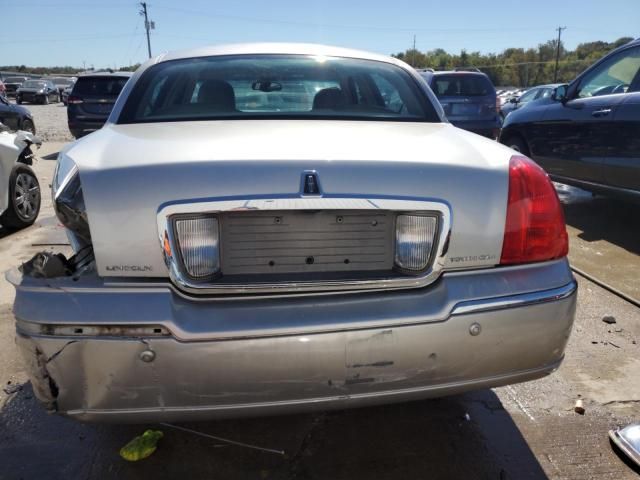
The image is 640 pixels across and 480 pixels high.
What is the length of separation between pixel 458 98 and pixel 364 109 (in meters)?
8.28

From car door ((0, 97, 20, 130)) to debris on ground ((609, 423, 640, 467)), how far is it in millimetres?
10019

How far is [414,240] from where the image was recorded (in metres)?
1.72

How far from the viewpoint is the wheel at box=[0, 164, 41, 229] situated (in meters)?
5.26

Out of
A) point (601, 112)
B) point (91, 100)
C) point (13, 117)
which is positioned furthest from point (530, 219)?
point (91, 100)

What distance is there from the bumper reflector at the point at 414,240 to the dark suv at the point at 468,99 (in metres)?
8.99

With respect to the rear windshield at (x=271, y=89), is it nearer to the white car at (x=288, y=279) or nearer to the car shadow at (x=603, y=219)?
the white car at (x=288, y=279)

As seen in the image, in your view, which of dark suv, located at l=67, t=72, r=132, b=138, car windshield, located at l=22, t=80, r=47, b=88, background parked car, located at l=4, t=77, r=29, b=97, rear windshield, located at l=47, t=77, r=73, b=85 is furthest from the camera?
rear windshield, located at l=47, t=77, r=73, b=85

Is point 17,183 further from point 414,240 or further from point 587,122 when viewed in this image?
point 587,122

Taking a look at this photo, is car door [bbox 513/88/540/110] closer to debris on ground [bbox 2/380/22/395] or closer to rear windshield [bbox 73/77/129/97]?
rear windshield [bbox 73/77/129/97]

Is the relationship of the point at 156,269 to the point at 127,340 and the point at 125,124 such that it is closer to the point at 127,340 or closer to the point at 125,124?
the point at 127,340

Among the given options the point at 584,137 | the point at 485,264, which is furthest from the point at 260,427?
the point at 584,137

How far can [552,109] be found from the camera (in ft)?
19.1

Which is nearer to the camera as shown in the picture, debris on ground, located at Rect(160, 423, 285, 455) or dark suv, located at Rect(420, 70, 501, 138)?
debris on ground, located at Rect(160, 423, 285, 455)

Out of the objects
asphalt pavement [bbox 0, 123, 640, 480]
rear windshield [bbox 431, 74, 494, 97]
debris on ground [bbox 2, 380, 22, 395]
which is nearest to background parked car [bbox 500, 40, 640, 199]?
asphalt pavement [bbox 0, 123, 640, 480]
